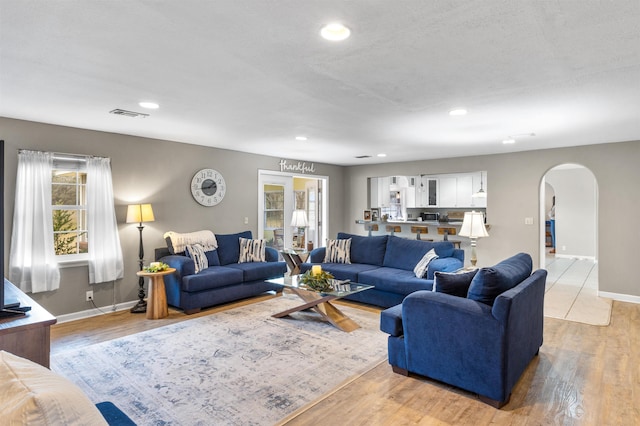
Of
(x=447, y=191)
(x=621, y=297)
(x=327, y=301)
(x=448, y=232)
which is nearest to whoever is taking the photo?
(x=327, y=301)

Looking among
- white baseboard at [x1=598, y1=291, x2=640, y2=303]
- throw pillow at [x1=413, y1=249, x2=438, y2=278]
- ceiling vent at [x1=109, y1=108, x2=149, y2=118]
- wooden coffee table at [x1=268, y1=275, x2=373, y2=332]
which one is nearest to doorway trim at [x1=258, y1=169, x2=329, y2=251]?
wooden coffee table at [x1=268, y1=275, x2=373, y2=332]

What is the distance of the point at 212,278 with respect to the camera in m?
4.84

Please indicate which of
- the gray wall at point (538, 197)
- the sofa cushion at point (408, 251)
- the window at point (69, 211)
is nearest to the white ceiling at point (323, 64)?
the window at point (69, 211)

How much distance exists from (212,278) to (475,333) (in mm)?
3366

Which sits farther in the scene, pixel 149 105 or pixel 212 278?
pixel 212 278

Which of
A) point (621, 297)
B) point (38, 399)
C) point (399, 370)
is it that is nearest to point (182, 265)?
point (399, 370)

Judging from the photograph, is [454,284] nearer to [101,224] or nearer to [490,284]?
[490,284]

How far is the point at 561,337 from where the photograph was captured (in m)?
3.91

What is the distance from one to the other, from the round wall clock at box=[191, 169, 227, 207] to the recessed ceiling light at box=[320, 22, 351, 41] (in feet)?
13.8

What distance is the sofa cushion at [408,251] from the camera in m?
5.15

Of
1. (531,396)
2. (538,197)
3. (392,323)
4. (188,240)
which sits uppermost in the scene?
(538,197)

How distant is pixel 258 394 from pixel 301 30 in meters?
2.47

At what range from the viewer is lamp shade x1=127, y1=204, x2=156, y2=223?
478 centimetres

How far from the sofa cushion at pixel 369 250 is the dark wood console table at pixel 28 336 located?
4.49 meters
